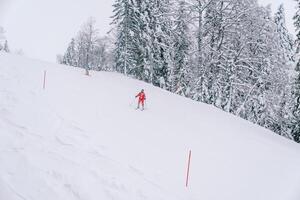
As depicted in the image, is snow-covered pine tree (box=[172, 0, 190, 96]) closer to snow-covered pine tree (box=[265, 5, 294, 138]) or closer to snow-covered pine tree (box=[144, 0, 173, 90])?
snow-covered pine tree (box=[144, 0, 173, 90])

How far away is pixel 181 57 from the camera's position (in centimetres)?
3819

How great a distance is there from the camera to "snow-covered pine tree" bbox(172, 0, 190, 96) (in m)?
36.2

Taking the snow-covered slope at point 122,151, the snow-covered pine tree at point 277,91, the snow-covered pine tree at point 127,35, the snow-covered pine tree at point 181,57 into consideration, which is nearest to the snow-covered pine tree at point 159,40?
the snow-covered pine tree at point 181,57

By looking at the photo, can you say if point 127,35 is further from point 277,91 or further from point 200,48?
point 277,91

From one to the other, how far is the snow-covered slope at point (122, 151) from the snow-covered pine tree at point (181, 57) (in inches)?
647

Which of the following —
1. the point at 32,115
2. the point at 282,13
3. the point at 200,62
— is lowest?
the point at 32,115

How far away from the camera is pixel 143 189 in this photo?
9.66m

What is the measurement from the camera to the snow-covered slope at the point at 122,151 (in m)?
9.30

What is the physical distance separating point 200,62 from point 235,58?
3.25m

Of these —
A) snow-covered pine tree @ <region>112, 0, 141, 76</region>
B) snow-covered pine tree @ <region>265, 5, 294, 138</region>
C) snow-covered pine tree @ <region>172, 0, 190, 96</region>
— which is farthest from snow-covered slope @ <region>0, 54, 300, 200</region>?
snow-covered pine tree @ <region>172, 0, 190, 96</region>

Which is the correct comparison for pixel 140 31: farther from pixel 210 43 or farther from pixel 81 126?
pixel 81 126

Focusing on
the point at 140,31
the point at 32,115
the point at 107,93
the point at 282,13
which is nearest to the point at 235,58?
the point at 140,31

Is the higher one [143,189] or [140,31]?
[140,31]

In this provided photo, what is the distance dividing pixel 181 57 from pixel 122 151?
89.8 feet
